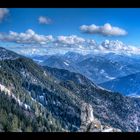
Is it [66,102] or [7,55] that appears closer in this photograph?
[66,102]

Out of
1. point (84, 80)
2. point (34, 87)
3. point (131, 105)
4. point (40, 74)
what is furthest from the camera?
point (84, 80)

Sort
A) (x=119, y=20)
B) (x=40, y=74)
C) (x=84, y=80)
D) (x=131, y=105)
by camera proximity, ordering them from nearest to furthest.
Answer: (x=119, y=20), (x=40, y=74), (x=131, y=105), (x=84, y=80)

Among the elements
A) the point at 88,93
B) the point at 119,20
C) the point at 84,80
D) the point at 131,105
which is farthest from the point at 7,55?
the point at 119,20

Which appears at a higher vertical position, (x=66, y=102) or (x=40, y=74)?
(x=40, y=74)

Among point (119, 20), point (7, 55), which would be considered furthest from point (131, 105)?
point (119, 20)
